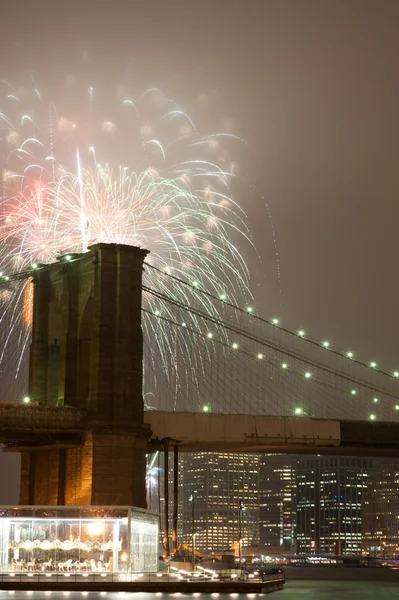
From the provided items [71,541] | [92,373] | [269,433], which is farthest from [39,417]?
[269,433]

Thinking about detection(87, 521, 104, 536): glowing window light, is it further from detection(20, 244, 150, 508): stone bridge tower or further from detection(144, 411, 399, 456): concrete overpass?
detection(144, 411, 399, 456): concrete overpass

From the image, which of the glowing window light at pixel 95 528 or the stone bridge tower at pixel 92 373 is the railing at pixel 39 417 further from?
the glowing window light at pixel 95 528

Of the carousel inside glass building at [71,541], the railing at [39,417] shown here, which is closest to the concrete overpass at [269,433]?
the railing at [39,417]

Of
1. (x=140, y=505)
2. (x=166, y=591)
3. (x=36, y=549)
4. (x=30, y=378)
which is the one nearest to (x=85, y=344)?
(x=30, y=378)

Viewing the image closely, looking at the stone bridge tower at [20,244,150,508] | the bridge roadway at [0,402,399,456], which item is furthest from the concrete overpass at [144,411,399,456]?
the stone bridge tower at [20,244,150,508]

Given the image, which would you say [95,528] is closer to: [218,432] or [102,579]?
[102,579]

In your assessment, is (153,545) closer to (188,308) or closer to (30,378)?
(30,378)
